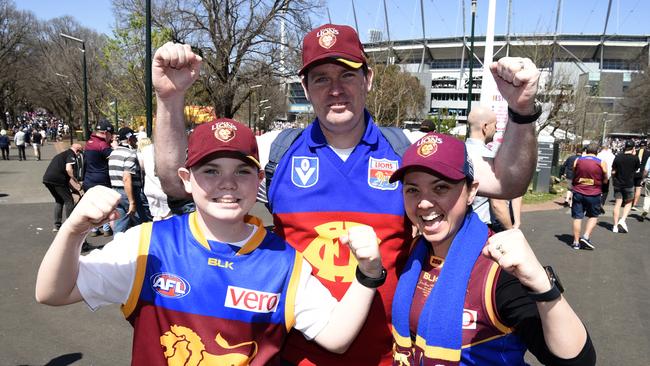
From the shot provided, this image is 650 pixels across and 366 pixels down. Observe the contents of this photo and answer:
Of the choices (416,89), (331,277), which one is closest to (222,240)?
(331,277)

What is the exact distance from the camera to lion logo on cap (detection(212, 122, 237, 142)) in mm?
1957

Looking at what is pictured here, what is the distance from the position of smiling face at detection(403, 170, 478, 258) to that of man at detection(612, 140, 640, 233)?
11674mm

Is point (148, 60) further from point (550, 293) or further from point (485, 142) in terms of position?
point (550, 293)

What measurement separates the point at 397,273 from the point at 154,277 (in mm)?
1111

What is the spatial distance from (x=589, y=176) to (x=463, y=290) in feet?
31.2

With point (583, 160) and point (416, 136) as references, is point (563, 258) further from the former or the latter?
point (416, 136)

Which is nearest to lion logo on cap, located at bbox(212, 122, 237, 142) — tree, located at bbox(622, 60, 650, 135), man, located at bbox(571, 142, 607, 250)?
man, located at bbox(571, 142, 607, 250)

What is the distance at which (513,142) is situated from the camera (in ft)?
7.18

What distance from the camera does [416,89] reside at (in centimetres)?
5625

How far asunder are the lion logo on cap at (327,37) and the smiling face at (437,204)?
758 mm

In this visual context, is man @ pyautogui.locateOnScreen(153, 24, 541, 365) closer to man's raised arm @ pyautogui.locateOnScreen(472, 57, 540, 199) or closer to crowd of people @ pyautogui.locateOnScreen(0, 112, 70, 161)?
man's raised arm @ pyautogui.locateOnScreen(472, 57, 540, 199)

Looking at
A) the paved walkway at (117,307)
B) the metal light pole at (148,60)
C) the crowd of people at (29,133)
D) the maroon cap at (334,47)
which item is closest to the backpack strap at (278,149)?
the maroon cap at (334,47)

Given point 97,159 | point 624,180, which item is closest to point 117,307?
point 97,159

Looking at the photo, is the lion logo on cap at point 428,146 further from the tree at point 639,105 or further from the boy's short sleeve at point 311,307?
the tree at point 639,105
